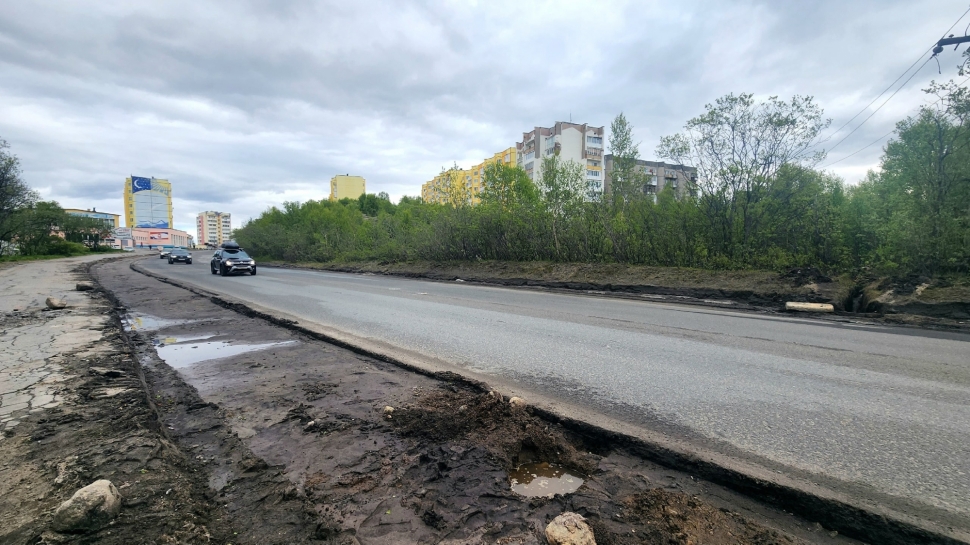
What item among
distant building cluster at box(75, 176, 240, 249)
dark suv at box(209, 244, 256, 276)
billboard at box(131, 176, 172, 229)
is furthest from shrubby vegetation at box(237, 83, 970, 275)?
billboard at box(131, 176, 172, 229)

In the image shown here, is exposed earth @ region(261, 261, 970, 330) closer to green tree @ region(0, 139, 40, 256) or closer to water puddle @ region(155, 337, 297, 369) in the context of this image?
water puddle @ region(155, 337, 297, 369)

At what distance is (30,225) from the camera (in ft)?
164

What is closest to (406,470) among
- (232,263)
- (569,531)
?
(569,531)

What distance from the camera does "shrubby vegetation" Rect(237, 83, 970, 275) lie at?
11039 mm

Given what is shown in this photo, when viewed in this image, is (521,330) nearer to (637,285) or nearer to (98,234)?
(637,285)

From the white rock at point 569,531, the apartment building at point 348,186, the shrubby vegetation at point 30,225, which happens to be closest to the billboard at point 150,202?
the shrubby vegetation at point 30,225

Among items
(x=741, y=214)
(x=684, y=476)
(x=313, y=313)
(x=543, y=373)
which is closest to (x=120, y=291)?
(x=313, y=313)

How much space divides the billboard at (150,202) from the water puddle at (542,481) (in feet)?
400

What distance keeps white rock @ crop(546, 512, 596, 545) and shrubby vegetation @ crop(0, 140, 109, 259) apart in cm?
5442

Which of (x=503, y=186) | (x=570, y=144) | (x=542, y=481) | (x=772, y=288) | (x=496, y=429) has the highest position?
(x=570, y=144)

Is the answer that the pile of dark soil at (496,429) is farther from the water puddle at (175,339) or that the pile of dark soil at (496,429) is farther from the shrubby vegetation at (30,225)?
the shrubby vegetation at (30,225)

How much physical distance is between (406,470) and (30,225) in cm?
6910

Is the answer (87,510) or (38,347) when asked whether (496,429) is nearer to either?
(87,510)

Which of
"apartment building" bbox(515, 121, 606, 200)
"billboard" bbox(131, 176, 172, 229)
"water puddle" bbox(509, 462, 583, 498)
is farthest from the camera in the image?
"billboard" bbox(131, 176, 172, 229)
